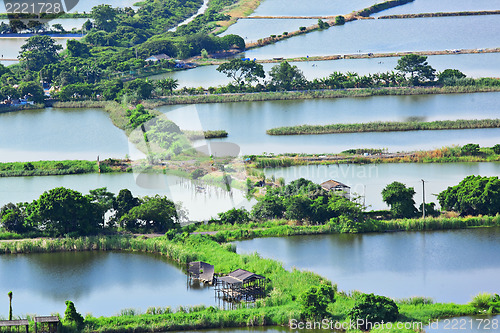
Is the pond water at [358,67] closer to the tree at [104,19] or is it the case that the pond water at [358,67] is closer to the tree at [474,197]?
the tree at [104,19]

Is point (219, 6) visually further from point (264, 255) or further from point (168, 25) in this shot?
point (264, 255)

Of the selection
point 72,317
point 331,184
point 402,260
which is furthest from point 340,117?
point 72,317

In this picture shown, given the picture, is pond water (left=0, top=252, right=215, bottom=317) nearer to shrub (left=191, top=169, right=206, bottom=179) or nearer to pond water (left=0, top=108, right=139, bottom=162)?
shrub (left=191, top=169, right=206, bottom=179)

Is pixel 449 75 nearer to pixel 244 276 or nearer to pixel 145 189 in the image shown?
pixel 145 189

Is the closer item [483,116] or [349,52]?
[483,116]

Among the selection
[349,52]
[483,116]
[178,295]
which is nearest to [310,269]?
[178,295]

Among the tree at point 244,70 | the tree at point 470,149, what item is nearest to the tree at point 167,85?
the tree at point 244,70
